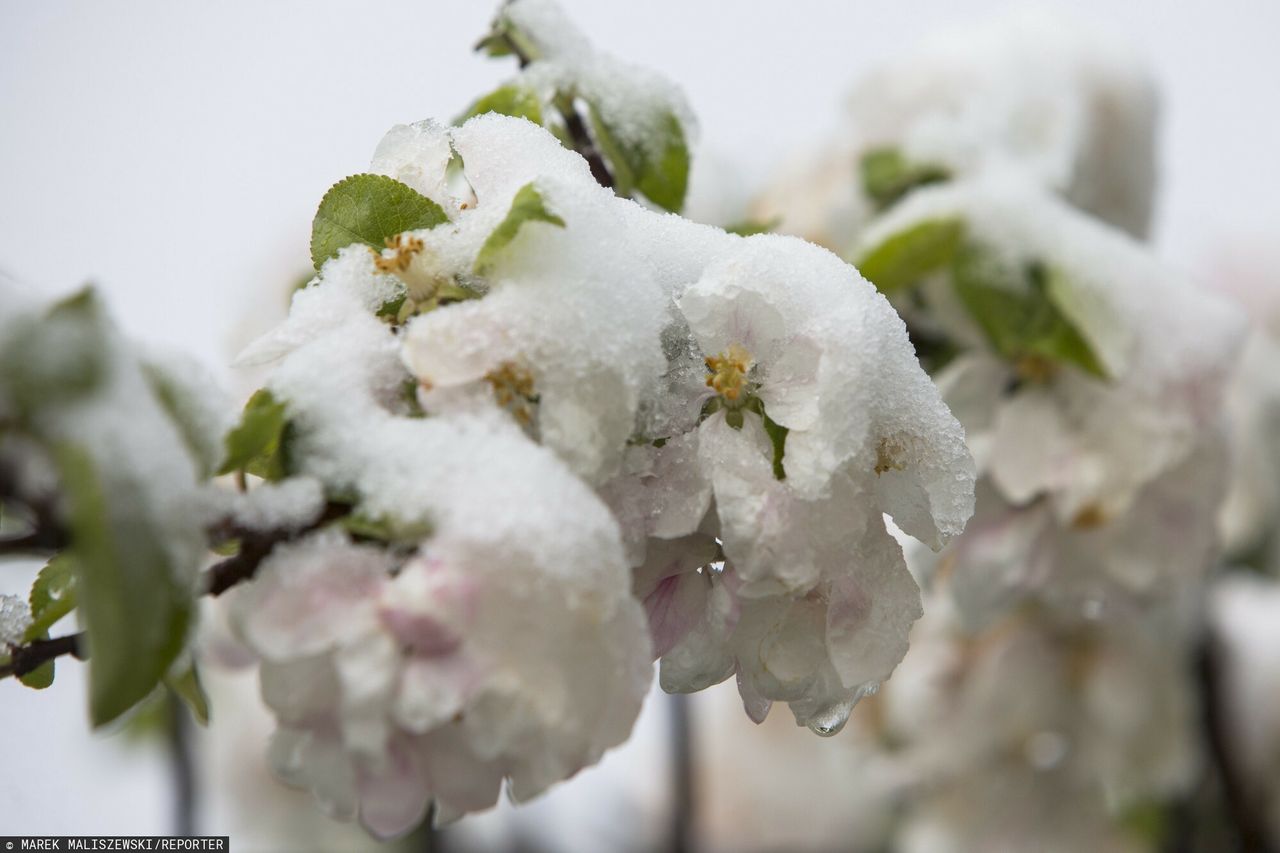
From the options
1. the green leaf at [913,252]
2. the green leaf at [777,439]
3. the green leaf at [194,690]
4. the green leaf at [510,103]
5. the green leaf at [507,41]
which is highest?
the green leaf at [507,41]

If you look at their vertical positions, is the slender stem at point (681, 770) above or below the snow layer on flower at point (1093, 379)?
below

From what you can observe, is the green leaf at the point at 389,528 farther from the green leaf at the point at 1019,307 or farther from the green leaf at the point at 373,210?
the green leaf at the point at 1019,307

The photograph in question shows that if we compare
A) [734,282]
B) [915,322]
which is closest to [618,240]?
[734,282]

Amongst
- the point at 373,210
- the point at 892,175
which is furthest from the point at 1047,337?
the point at 373,210

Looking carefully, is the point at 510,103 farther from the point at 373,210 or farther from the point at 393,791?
the point at 393,791

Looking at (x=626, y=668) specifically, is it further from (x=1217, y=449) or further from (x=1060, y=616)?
(x=1060, y=616)

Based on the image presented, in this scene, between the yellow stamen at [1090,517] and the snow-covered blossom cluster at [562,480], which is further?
the yellow stamen at [1090,517]

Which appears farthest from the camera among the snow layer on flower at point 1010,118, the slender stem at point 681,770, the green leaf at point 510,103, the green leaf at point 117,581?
the slender stem at point 681,770

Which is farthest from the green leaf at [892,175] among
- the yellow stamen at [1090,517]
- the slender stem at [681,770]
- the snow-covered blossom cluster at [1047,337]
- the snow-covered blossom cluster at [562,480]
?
the slender stem at [681,770]
